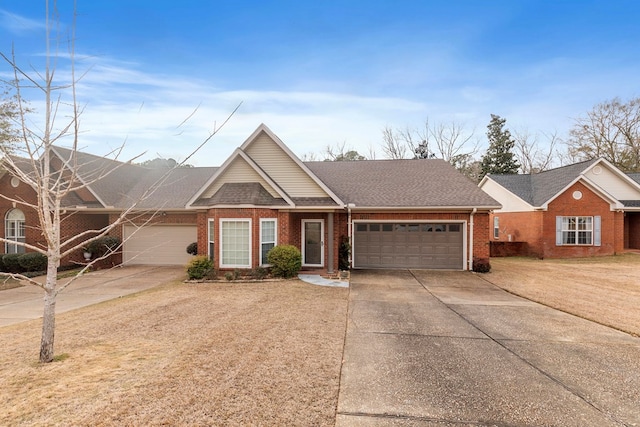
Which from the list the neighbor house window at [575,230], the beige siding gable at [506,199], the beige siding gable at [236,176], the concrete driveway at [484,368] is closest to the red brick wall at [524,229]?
the beige siding gable at [506,199]

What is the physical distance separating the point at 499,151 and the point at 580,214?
18720 mm

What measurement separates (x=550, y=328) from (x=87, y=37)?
10.4 meters

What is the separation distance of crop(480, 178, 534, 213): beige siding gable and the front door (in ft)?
45.8

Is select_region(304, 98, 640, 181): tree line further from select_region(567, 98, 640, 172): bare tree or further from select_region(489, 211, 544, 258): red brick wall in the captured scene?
select_region(489, 211, 544, 258): red brick wall

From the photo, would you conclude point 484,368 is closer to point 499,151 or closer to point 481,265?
point 481,265

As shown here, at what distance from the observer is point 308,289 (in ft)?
35.4

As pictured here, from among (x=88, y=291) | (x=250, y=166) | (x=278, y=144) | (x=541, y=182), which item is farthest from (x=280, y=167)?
(x=541, y=182)

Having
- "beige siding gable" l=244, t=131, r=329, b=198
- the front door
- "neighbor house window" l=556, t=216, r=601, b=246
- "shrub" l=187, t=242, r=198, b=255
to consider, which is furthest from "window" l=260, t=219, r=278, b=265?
"neighbor house window" l=556, t=216, r=601, b=246

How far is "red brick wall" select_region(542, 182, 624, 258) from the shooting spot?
62.1ft

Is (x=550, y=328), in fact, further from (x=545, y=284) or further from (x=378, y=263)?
(x=378, y=263)

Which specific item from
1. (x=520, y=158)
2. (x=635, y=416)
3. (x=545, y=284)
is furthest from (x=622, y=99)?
(x=635, y=416)

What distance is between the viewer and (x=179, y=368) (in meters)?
4.79

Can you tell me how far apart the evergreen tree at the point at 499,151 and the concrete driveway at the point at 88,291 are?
33751 millimetres

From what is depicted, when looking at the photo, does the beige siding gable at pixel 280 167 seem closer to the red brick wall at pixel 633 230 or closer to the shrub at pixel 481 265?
the shrub at pixel 481 265
